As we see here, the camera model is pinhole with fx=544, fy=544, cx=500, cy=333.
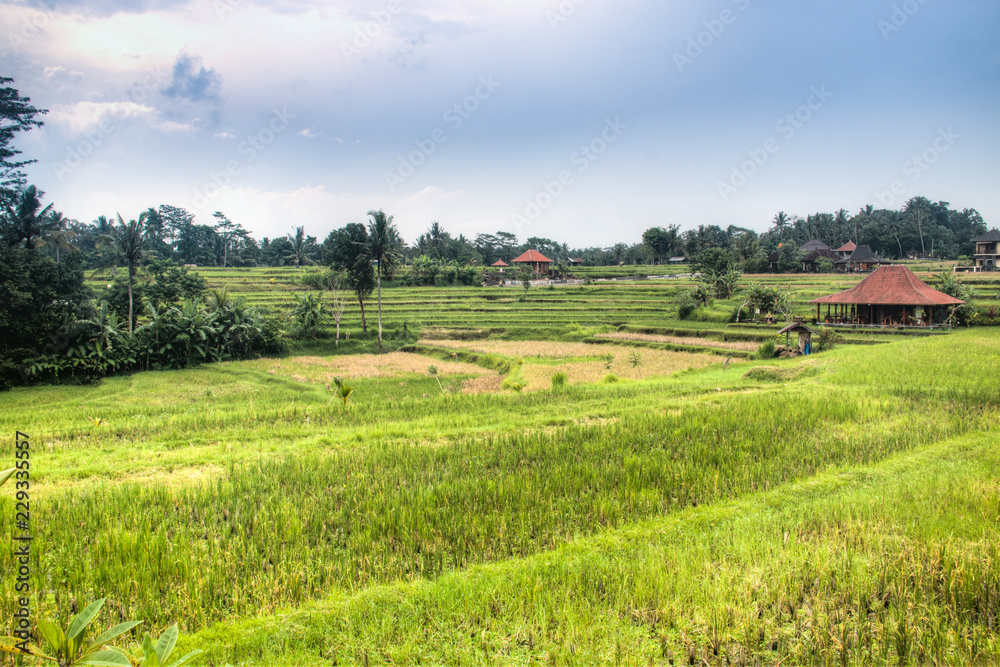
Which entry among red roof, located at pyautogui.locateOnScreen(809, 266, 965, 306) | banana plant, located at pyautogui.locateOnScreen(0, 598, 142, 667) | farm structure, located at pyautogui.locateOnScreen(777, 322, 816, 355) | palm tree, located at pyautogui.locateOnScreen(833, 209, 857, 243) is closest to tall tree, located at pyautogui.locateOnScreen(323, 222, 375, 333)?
farm structure, located at pyautogui.locateOnScreen(777, 322, 816, 355)

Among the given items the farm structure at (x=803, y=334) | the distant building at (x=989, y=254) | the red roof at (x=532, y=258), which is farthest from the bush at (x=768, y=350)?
the red roof at (x=532, y=258)

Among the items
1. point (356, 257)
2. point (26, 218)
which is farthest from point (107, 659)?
point (356, 257)

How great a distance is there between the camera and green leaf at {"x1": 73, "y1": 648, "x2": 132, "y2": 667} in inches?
81.1

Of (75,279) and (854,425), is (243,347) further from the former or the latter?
(854,425)

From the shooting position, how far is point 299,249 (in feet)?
206

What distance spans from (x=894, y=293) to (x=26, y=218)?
39.0 m

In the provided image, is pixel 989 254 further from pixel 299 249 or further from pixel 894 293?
pixel 299 249

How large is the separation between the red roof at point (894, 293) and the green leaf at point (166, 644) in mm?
29976

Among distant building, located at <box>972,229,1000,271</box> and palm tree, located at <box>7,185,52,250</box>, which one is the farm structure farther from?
distant building, located at <box>972,229,1000,271</box>

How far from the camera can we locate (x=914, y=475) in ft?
19.9

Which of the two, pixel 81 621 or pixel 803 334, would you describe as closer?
pixel 81 621

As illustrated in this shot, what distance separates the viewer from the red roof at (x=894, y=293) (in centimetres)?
2478

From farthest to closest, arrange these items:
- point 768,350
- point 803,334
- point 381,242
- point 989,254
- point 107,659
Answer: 1. point 989,254
2. point 381,242
3. point 803,334
4. point 768,350
5. point 107,659

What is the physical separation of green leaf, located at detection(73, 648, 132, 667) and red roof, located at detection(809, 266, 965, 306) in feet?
99.0
